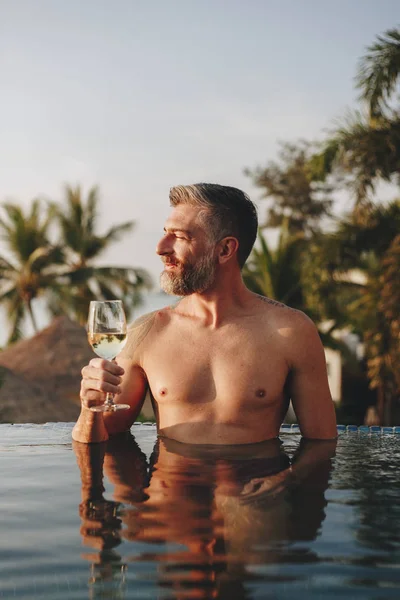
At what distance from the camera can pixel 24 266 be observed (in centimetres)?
2888

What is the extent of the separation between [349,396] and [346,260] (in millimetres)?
12716

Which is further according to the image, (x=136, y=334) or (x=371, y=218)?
(x=371, y=218)

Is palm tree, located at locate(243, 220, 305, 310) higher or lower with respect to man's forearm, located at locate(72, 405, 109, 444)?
higher

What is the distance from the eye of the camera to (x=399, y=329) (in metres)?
14.5

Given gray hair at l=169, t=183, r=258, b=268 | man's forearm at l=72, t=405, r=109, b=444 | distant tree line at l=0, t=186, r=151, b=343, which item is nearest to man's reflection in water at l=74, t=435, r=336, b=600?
man's forearm at l=72, t=405, r=109, b=444

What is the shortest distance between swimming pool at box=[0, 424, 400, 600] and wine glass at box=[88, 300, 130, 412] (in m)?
0.21

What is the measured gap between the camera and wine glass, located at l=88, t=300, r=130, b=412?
2.81 meters

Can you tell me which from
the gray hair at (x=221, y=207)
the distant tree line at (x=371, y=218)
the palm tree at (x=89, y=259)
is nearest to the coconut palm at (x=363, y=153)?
the distant tree line at (x=371, y=218)

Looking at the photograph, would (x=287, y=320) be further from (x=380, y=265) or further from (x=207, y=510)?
(x=380, y=265)

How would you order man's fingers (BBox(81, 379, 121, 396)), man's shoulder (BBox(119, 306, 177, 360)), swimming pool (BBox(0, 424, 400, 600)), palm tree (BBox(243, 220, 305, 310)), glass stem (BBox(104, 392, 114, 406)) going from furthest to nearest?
palm tree (BBox(243, 220, 305, 310))
man's shoulder (BBox(119, 306, 177, 360))
glass stem (BBox(104, 392, 114, 406))
man's fingers (BBox(81, 379, 121, 396))
swimming pool (BBox(0, 424, 400, 600))

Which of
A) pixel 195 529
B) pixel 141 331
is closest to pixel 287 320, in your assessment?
pixel 141 331

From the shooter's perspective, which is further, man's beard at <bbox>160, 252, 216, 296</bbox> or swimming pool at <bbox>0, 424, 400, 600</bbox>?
man's beard at <bbox>160, 252, 216, 296</bbox>

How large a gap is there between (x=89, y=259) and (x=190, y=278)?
27711 millimetres

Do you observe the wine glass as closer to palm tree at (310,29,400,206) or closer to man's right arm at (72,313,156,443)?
man's right arm at (72,313,156,443)
